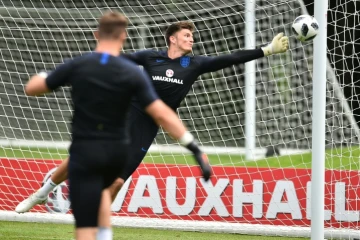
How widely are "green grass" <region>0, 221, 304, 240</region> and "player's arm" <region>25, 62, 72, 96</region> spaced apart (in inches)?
149

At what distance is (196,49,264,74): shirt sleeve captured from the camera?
7887mm

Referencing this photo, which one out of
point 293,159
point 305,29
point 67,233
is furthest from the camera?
point 293,159

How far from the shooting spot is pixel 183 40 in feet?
27.0

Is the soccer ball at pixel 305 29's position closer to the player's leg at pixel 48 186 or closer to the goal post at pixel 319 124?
the goal post at pixel 319 124

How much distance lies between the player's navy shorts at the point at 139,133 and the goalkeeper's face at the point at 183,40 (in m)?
0.74

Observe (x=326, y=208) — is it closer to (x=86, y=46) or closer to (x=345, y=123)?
(x=345, y=123)

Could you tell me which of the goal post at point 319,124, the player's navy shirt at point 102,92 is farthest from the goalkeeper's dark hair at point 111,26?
the goal post at point 319,124

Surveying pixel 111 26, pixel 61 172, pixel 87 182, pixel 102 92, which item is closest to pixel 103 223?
pixel 87 182

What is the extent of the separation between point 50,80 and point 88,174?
2.20 feet

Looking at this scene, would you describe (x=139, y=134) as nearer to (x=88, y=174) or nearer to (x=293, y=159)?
(x=88, y=174)

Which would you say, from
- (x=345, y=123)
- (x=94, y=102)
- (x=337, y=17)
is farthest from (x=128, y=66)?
(x=345, y=123)

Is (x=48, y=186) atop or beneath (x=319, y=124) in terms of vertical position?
beneath

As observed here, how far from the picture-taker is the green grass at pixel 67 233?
30.0ft

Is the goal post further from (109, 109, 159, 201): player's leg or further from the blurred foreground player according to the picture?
the blurred foreground player
